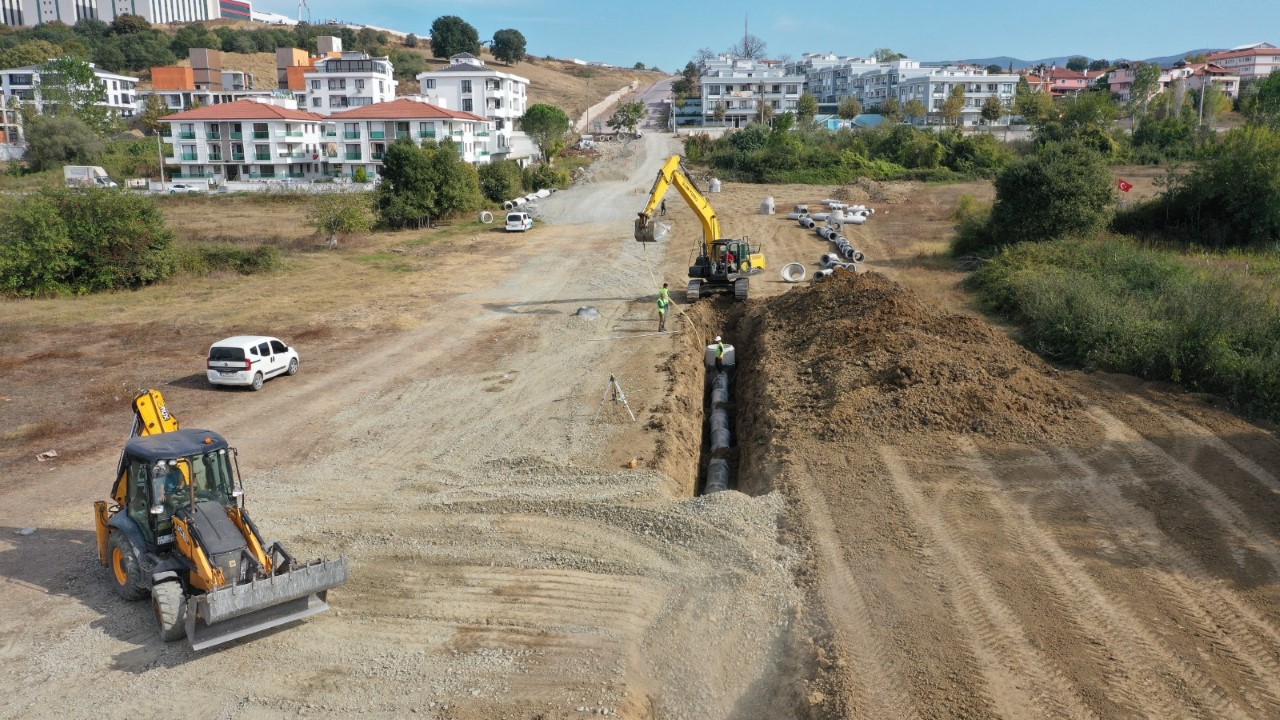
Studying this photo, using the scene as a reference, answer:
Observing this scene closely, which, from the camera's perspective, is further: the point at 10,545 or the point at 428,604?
the point at 10,545

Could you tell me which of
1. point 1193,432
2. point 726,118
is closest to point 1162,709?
point 1193,432

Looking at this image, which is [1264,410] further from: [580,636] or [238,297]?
[238,297]

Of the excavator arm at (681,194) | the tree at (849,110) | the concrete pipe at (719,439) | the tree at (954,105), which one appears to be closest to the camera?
the concrete pipe at (719,439)

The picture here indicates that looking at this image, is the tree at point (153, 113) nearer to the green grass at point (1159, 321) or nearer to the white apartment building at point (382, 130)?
the white apartment building at point (382, 130)

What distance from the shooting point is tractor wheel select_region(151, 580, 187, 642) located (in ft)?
33.3

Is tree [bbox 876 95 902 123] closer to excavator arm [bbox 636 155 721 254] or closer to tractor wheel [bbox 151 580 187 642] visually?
excavator arm [bbox 636 155 721 254]

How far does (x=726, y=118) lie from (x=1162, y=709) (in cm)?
11469

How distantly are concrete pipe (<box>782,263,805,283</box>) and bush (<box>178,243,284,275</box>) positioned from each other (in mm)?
21809

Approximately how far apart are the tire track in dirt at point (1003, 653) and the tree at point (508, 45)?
15429 centimetres

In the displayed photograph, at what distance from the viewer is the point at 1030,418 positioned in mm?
16359

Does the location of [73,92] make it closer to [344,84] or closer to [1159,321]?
[344,84]

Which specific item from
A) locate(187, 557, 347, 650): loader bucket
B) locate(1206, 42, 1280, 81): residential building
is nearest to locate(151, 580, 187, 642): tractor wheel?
locate(187, 557, 347, 650): loader bucket

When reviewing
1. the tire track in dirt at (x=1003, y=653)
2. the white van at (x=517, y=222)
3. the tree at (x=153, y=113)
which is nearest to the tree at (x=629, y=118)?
the tree at (x=153, y=113)

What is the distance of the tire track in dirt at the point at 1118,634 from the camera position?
8.91m
